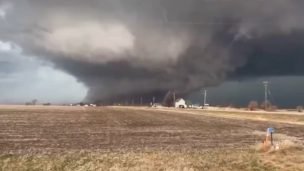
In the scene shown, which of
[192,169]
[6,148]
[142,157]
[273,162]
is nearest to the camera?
[192,169]

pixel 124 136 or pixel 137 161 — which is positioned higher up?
pixel 124 136

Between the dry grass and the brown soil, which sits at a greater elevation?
the brown soil

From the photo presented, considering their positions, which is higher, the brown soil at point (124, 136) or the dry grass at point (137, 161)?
the brown soil at point (124, 136)

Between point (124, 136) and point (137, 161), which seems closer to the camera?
point (137, 161)

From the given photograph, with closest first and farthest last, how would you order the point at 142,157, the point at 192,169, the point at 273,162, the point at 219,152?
the point at 192,169 < the point at 273,162 < the point at 142,157 < the point at 219,152

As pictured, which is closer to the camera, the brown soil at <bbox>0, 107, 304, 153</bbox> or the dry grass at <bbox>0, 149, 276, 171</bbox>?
the dry grass at <bbox>0, 149, 276, 171</bbox>

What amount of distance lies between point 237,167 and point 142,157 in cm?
599

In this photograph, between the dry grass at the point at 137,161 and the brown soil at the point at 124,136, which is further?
the brown soil at the point at 124,136

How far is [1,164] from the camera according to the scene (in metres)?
25.8

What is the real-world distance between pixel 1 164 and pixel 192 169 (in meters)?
10.4

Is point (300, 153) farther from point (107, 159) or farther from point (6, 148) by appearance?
point (6, 148)

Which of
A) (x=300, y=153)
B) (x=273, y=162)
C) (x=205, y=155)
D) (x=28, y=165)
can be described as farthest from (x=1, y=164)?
(x=300, y=153)

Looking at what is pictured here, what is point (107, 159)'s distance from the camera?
Result: 87.7ft

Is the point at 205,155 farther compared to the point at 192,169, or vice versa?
the point at 205,155
